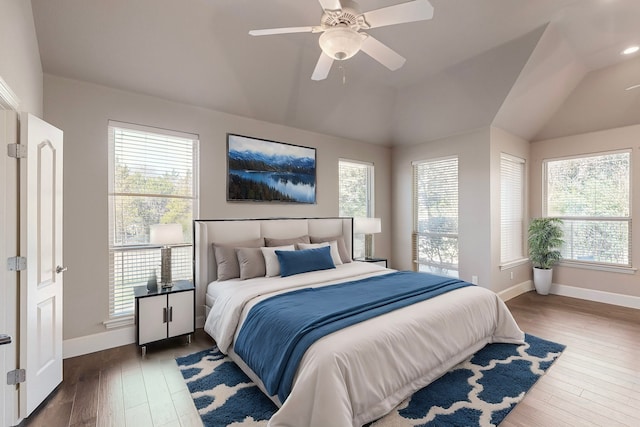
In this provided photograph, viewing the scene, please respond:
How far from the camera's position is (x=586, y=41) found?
3541mm

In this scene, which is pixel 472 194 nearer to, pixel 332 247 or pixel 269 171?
pixel 332 247

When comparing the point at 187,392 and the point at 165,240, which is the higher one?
the point at 165,240

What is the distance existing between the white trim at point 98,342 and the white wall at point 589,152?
21.0 ft

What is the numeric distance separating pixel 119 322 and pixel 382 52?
144 inches

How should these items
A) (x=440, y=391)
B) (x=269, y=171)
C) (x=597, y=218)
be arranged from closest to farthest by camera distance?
(x=440, y=391) < (x=269, y=171) < (x=597, y=218)

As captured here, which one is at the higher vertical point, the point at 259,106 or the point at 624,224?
the point at 259,106

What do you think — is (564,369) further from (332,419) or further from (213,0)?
(213,0)

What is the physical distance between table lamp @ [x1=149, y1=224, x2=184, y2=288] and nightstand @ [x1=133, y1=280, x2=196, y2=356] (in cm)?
Result: 13

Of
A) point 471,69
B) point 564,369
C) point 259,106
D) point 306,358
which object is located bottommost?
point 564,369

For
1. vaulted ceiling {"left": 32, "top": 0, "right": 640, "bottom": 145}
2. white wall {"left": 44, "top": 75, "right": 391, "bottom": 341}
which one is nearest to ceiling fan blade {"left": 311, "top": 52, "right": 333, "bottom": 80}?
vaulted ceiling {"left": 32, "top": 0, "right": 640, "bottom": 145}

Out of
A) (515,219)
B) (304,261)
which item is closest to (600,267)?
(515,219)

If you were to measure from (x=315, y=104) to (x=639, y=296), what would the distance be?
17.8 feet

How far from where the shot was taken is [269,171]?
14.0ft


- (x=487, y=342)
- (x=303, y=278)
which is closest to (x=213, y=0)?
(x=303, y=278)
